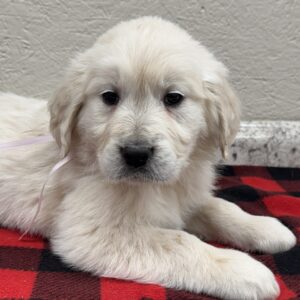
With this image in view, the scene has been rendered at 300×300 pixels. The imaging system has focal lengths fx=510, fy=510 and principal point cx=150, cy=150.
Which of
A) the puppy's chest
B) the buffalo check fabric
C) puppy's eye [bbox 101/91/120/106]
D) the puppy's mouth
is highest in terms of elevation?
puppy's eye [bbox 101/91/120/106]

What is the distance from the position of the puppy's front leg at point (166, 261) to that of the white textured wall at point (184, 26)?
71.8 inches

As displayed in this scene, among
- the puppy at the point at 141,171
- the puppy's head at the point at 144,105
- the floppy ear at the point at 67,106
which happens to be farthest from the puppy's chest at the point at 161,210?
the floppy ear at the point at 67,106

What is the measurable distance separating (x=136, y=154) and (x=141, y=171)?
10cm

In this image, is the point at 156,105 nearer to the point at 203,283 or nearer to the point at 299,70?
the point at 203,283

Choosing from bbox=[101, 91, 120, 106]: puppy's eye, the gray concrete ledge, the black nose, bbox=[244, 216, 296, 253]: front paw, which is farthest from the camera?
the gray concrete ledge

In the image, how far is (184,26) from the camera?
3881mm

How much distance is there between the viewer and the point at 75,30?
3.85 metres

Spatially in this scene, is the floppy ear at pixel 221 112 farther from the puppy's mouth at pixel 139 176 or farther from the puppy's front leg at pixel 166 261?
the puppy's front leg at pixel 166 261

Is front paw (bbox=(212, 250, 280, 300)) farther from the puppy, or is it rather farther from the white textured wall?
the white textured wall

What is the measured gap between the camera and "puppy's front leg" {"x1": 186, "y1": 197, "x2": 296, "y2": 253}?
8.95ft

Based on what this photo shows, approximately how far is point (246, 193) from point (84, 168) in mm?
1379

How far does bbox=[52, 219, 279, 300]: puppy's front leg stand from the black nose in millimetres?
395

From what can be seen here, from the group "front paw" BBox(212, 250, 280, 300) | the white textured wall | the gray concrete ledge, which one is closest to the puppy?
"front paw" BBox(212, 250, 280, 300)

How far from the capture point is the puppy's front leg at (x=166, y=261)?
88.8 inches
